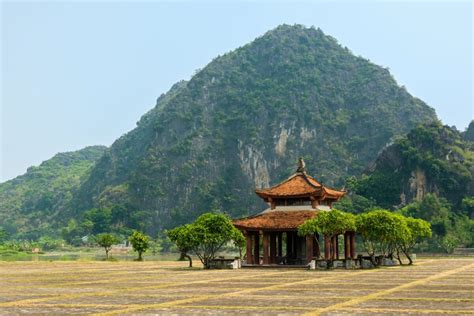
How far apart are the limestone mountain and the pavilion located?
3999 inches

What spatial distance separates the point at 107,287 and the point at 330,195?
31367mm

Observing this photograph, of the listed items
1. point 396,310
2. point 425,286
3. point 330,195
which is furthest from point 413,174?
point 396,310

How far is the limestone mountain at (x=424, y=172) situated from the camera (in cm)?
15350

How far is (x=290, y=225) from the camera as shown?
52.5 meters

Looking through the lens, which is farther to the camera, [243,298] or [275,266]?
[275,266]

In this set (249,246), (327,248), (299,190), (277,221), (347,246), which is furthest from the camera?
(347,246)

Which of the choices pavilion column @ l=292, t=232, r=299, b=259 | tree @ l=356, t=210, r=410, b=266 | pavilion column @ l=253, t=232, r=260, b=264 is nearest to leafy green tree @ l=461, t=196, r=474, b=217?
pavilion column @ l=292, t=232, r=299, b=259

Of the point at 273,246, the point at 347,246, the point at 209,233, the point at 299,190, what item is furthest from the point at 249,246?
the point at 347,246

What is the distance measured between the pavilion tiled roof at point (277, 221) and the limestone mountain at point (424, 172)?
347 ft

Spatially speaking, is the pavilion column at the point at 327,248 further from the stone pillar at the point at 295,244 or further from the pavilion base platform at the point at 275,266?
the stone pillar at the point at 295,244

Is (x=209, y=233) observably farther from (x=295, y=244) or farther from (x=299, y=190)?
(x=299, y=190)

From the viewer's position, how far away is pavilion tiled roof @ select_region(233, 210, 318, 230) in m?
52.8

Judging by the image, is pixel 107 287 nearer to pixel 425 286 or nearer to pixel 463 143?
pixel 425 286

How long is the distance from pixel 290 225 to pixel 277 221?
6.41ft
